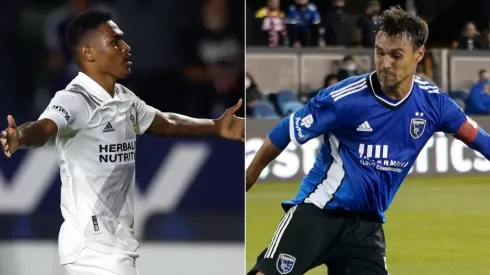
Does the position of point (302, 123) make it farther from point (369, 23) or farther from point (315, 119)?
A: point (369, 23)

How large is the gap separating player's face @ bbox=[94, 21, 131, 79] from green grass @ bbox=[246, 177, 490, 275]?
357cm

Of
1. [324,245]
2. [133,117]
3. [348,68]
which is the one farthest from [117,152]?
[348,68]

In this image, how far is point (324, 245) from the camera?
3941 mm

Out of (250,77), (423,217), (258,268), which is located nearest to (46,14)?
(258,268)

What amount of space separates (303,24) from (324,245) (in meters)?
11.6

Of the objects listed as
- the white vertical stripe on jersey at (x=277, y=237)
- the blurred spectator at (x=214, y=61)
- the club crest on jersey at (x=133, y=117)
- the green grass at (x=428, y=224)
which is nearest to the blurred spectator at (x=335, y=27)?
the green grass at (x=428, y=224)

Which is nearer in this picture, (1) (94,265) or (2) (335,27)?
(1) (94,265)

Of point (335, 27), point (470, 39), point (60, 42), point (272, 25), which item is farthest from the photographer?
point (470, 39)

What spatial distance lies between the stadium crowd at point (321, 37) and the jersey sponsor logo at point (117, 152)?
957cm

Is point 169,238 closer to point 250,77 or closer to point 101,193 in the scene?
point 101,193

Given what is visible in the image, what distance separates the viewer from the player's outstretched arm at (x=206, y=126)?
4.52 meters

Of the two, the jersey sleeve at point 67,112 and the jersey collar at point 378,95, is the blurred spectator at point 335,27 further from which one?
the jersey sleeve at point 67,112

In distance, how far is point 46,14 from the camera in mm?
4832

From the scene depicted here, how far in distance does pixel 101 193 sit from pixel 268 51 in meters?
10.5
